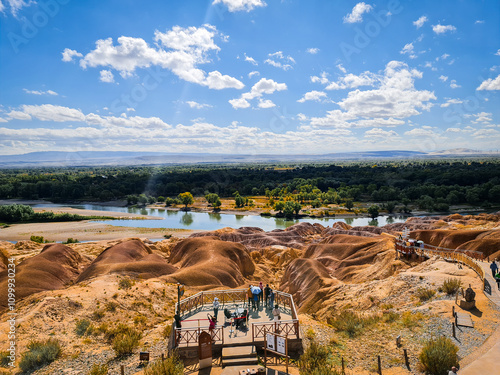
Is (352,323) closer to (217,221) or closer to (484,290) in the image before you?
(484,290)

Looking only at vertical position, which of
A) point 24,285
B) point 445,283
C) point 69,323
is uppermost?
point 445,283

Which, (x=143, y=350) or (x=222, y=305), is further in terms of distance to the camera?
(x=222, y=305)

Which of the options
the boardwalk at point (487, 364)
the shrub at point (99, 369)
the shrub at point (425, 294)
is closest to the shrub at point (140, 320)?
the shrub at point (99, 369)

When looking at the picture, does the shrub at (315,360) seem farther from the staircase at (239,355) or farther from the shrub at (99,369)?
the shrub at (99,369)

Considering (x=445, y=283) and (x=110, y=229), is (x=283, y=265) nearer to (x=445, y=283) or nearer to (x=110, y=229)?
(x=445, y=283)

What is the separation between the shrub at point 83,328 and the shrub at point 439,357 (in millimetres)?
16697

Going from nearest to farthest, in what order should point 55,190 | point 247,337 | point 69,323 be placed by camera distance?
point 247,337 → point 69,323 → point 55,190

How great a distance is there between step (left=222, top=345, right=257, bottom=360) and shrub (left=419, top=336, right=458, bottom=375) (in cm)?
708

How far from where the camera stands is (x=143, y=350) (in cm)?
1578

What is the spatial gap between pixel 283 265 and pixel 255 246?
34.6 feet

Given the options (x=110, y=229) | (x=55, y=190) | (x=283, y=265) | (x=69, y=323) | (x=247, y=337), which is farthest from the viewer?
(x=55, y=190)

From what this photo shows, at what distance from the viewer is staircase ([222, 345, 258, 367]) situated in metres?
14.0

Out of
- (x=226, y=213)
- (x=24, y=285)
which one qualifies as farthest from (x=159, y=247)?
(x=226, y=213)

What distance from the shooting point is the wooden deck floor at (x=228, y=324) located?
15.3 meters
